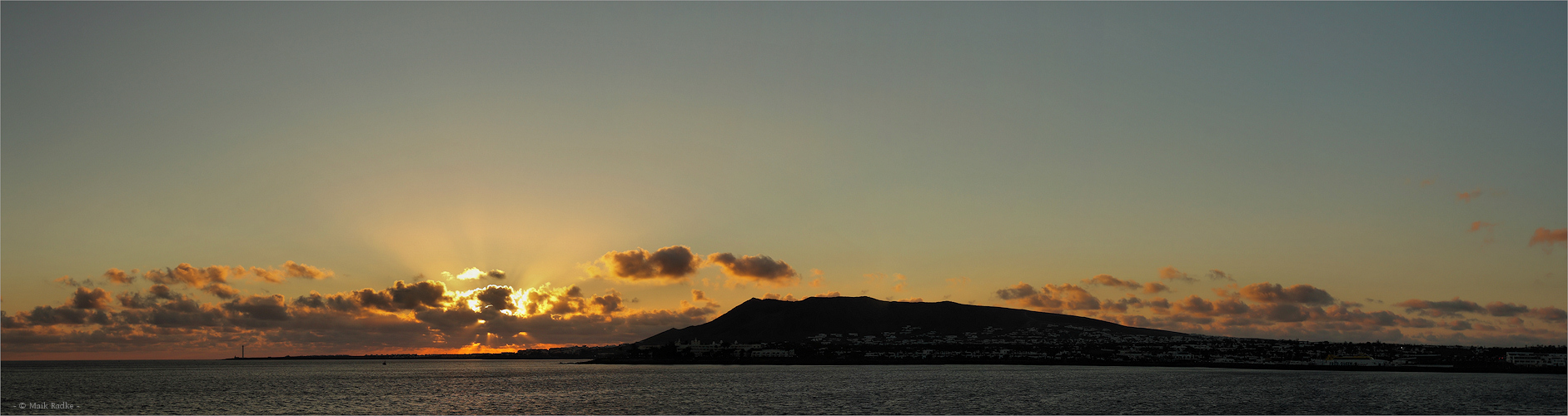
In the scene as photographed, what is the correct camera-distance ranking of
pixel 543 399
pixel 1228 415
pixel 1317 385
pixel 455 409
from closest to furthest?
pixel 1228 415 < pixel 455 409 < pixel 543 399 < pixel 1317 385

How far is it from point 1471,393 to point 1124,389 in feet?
165

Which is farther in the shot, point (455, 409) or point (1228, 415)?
point (455, 409)

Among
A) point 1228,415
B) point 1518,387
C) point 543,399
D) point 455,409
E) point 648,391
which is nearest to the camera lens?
point 1228,415

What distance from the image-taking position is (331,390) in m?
166

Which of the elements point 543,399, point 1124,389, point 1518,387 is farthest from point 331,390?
point 1518,387

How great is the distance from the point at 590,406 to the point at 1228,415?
248 ft

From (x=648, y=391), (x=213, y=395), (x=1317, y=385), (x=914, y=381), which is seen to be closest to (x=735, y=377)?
(x=914, y=381)

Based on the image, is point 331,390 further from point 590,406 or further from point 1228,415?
point 1228,415

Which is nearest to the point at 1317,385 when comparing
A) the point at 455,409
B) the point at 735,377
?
the point at 735,377

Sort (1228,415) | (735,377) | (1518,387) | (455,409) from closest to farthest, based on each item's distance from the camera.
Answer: (1228,415), (455,409), (1518,387), (735,377)

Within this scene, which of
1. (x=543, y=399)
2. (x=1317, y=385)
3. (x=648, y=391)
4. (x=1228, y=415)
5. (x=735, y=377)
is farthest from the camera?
(x=735, y=377)

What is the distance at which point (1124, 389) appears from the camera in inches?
5969

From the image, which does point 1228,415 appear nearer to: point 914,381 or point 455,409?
point 914,381

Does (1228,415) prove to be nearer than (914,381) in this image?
Yes
